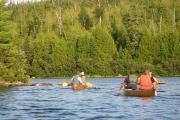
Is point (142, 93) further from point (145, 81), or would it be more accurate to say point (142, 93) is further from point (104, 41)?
point (104, 41)

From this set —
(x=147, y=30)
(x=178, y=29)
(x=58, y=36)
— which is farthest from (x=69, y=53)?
(x=178, y=29)

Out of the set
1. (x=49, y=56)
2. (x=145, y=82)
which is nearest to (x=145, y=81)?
(x=145, y=82)

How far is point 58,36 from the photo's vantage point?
138m

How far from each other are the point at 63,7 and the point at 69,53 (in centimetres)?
Result: 3904

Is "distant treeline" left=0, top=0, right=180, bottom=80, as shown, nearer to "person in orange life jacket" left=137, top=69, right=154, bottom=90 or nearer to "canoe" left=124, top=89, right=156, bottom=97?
"canoe" left=124, top=89, right=156, bottom=97

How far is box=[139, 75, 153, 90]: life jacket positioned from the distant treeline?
74.2m

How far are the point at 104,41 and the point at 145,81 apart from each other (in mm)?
89698

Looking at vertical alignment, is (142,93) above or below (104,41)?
below

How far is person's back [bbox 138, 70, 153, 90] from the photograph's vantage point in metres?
41.5

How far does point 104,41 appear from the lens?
131125 mm

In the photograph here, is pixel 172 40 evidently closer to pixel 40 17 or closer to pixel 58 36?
pixel 58 36

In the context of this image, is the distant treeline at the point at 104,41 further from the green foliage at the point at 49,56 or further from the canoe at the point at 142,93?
the canoe at the point at 142,93

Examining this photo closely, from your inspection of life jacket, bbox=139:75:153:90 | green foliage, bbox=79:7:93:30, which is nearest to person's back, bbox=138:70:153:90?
life jacket, bbox=139:75:153:90

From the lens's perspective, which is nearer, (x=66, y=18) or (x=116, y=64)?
(x=116, y=64)
